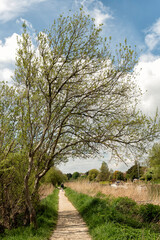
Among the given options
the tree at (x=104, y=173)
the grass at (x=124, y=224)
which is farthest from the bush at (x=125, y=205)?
the tree at (x=104, y=173)

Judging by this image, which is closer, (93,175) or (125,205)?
(125,205)

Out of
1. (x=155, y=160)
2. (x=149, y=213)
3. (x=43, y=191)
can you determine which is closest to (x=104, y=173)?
(x=155, y=160)

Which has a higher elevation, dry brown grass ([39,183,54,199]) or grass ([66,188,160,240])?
dry brown grass ([39,183,54,199])

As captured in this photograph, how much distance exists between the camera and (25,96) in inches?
386

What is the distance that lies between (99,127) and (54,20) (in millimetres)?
4897

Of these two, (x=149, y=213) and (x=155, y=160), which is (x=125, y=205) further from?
(x=155, y=160)

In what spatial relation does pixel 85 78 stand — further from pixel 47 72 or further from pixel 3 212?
pixel 3 212

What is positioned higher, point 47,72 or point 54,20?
point 54,20

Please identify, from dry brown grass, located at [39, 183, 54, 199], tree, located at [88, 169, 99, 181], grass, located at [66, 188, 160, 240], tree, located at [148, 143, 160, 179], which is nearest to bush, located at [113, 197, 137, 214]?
grass, located at [66, 188, 160, 240]

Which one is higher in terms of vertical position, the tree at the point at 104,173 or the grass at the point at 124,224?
the tree at the point at 104,173

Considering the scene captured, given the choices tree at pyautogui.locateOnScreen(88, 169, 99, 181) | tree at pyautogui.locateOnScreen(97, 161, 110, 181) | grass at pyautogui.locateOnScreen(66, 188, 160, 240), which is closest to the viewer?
grass at pyautogui.locateOnScreen(66, 188, 160, 240)

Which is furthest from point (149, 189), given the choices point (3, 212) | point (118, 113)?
point (3, 212)

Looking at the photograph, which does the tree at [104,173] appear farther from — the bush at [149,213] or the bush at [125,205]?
the bush at [149,213]

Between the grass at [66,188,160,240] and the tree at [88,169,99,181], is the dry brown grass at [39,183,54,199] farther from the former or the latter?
the tree at [88,169,99,181]
